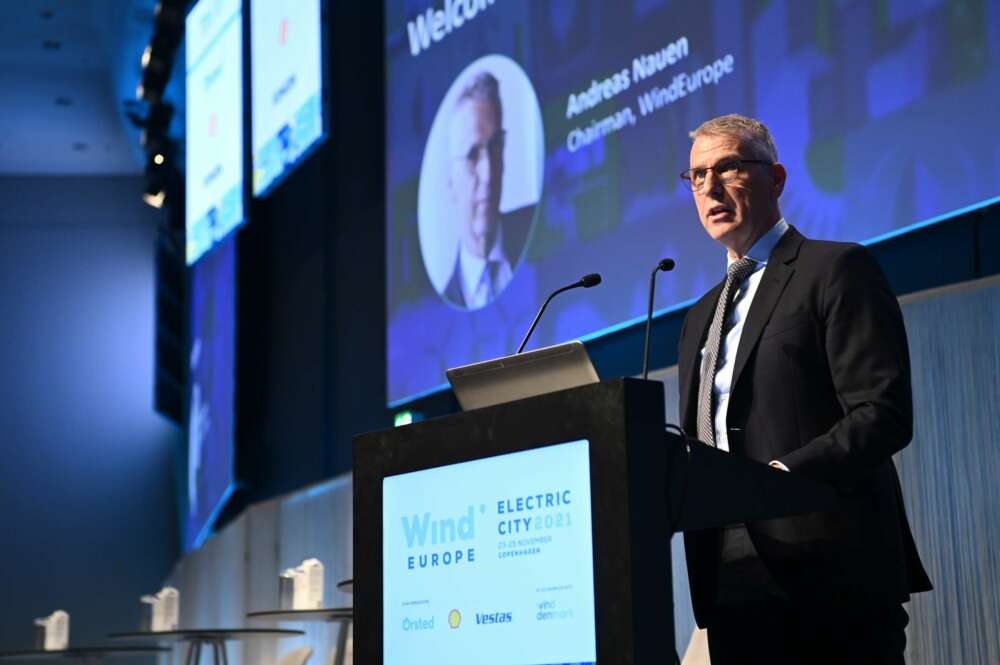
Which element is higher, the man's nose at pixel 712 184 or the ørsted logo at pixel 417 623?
the man's nose at pixel 712 184

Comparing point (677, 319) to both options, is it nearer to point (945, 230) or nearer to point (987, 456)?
point (945, 230)

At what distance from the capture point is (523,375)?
1938 millimetres

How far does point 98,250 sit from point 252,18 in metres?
5.89

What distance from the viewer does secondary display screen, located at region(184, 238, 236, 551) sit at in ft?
30.0

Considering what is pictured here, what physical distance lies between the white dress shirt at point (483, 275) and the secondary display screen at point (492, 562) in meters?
3.23

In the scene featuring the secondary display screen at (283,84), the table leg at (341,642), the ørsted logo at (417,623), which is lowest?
the table leg at (341,642)

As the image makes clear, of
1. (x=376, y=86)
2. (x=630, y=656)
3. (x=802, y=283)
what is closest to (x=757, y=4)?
(x=802, y=283)

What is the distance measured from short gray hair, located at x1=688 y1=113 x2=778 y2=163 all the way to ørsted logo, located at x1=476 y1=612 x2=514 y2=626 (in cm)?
87

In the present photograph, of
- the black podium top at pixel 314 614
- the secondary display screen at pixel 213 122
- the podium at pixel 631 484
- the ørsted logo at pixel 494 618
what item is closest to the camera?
the podium at pixel 631 484

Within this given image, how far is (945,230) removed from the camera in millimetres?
3738

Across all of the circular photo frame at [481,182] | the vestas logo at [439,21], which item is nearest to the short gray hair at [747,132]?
the circular photo frame at [481,182]

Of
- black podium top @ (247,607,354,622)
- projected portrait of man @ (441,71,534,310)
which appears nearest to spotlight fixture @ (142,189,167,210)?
projected portrait of man @ (441,71,534,310)

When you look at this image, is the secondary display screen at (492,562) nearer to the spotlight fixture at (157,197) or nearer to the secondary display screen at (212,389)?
the secondary display screen at (212,389)

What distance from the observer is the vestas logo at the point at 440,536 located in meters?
1.84
